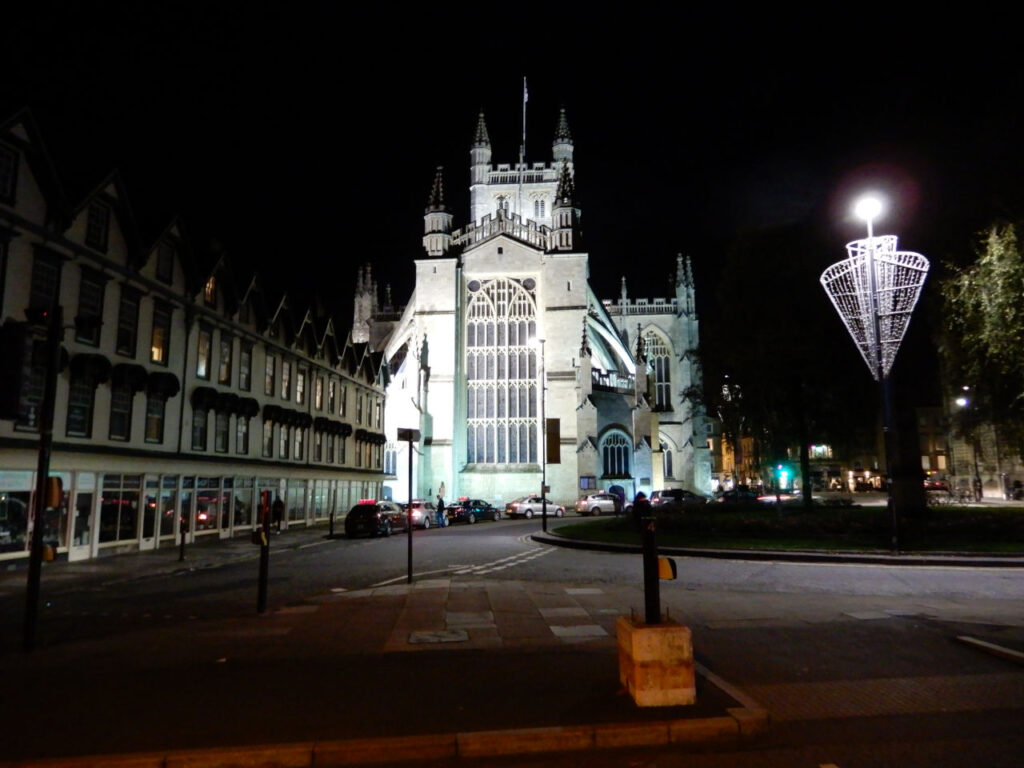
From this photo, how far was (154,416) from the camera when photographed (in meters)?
23.2

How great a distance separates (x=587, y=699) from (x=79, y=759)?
399 centimetres

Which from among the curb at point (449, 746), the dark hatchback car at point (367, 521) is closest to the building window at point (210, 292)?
the dark hatchback car at point (367, 521)

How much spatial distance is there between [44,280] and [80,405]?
3.61 metres

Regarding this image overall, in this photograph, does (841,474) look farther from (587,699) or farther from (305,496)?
(587,699)

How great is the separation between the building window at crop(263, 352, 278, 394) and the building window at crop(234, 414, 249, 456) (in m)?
2.14

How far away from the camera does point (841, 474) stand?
9356cm

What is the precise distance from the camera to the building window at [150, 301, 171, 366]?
23.3 m

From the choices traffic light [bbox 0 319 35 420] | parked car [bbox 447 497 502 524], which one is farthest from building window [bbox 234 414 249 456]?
traffic light [bbox 0 319 35 420]

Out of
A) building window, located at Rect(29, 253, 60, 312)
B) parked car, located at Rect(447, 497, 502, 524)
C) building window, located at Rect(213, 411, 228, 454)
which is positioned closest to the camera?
building window, located at Rect(29, 253, 60, 312)

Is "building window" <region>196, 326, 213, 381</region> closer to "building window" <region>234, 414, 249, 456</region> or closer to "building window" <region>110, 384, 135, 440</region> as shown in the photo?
"building window" <region>234, 414, 249, 456</region>

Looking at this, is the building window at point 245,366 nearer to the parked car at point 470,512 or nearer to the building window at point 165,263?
the building window at point 165,263

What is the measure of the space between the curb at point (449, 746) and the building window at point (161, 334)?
20.5 meters

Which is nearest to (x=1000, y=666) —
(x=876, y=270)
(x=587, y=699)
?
(x=587, y=699)

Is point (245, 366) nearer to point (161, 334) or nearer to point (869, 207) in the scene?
point (161, 334)
